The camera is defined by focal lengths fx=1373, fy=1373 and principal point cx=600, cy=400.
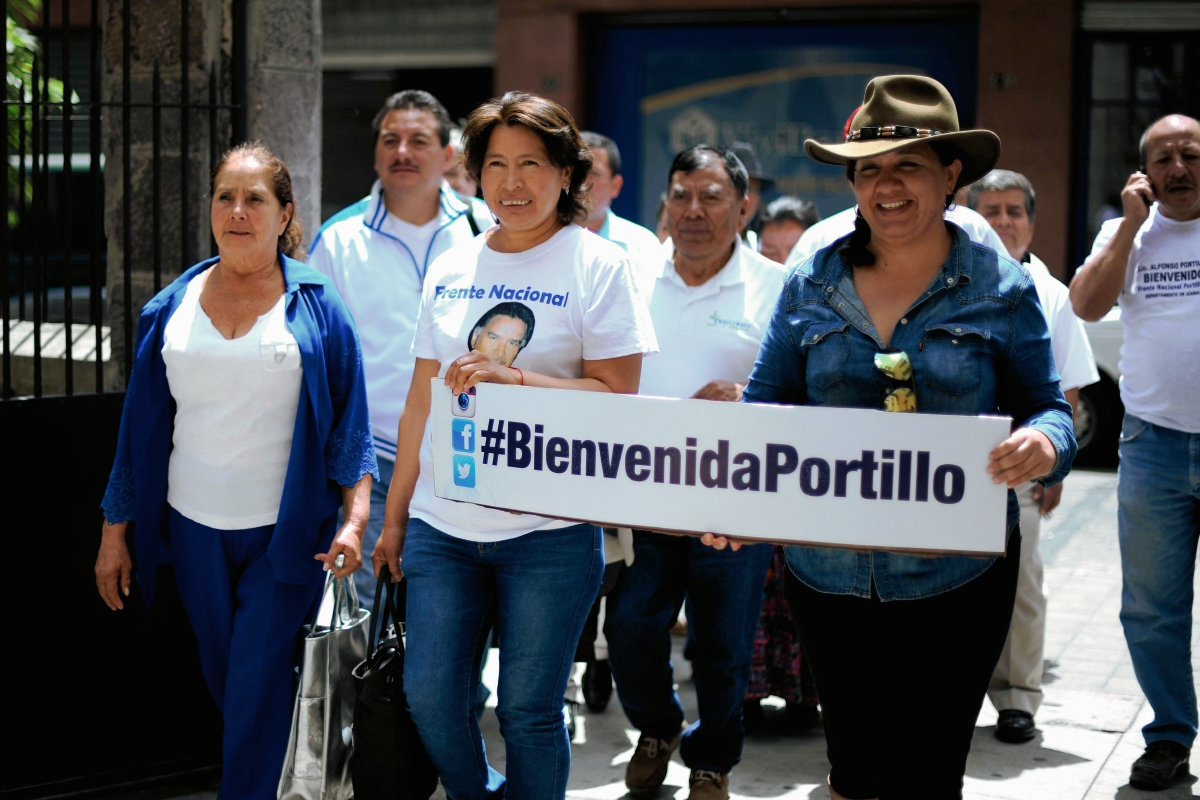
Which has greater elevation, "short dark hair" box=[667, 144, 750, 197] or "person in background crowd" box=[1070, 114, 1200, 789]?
"short dark hair" box=[667, 144, 750, 197]

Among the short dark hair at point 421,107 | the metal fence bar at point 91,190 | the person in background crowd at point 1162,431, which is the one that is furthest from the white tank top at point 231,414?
the person in background crowd at point 1162,431

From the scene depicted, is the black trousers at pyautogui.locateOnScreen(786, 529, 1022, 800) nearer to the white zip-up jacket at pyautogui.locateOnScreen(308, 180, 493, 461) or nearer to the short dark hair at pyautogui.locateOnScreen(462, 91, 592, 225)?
the short dark hair at pyautogui.locateOnScreen(462, 91, 592, 225)

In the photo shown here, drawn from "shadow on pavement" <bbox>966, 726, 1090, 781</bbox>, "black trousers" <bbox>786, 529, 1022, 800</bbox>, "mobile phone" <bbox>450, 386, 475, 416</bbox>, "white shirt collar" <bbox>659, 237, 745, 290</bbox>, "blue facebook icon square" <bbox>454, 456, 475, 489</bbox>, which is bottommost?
"shadow on pavement" <bbox>966, 726, 1090, 781</bbox>

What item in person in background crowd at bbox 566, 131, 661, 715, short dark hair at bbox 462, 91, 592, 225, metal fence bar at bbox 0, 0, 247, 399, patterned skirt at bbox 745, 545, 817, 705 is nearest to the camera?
short dark hair at bbox 462, 91, 592, 225

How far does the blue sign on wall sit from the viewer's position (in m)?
13.9

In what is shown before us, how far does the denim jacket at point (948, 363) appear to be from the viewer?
10.1ft

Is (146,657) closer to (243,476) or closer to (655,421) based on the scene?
(243,476)

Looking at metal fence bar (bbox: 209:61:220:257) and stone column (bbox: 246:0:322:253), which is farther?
stone column (bbox: 246:0:322:253)

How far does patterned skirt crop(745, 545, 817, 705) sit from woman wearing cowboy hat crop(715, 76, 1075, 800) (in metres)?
2.02

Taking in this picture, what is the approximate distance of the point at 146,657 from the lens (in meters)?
4.52

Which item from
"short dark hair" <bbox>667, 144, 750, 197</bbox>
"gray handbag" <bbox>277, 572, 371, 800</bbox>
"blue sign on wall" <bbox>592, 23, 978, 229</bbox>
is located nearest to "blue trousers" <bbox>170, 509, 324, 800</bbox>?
"gray handbag" <bbox>277, 572, 371, 800</bbox>

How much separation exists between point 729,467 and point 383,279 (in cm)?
251

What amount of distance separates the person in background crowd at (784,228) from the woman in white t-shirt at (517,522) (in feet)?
10.8

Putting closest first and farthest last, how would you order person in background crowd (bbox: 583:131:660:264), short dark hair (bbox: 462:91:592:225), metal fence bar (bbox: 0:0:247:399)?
short dark hair (bbox: 462:91:592:225) < metal fence bar (bbox: 0:0:247:399) < person in background crowd (bbox: 583:131:660:264)
